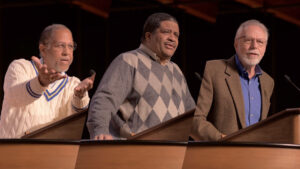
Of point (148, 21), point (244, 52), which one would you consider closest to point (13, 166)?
point (148, 21)

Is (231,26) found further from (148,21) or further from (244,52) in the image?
(148,21)

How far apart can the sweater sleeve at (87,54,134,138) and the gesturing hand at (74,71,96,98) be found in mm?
57

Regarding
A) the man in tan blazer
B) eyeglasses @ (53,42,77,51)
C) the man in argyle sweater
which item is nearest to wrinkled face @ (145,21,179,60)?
A: the man in argyle sweater

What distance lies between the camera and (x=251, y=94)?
1294 millimetres

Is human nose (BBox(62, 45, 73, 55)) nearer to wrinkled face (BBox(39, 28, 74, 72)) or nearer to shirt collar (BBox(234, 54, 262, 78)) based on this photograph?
wrinkled face (BBox(39, 28, 74, 72))

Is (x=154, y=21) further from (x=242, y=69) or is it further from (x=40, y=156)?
(x=40, y=156)

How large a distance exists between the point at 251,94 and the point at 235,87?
0.04 m

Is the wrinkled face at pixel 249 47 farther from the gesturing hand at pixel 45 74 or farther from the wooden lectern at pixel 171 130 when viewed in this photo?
the gesturing hand at pixel 45 74

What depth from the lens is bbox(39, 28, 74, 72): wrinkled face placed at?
4.93 feet

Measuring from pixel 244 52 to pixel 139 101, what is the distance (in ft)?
0.85

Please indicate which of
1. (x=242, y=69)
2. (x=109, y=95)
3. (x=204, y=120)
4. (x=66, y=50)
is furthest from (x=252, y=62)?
(x=66, y=50)

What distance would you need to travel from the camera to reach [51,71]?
1455 mm

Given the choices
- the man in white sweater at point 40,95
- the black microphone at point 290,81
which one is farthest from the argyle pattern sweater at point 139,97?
the black microphone at point 290,81

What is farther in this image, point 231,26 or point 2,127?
point 2,127
